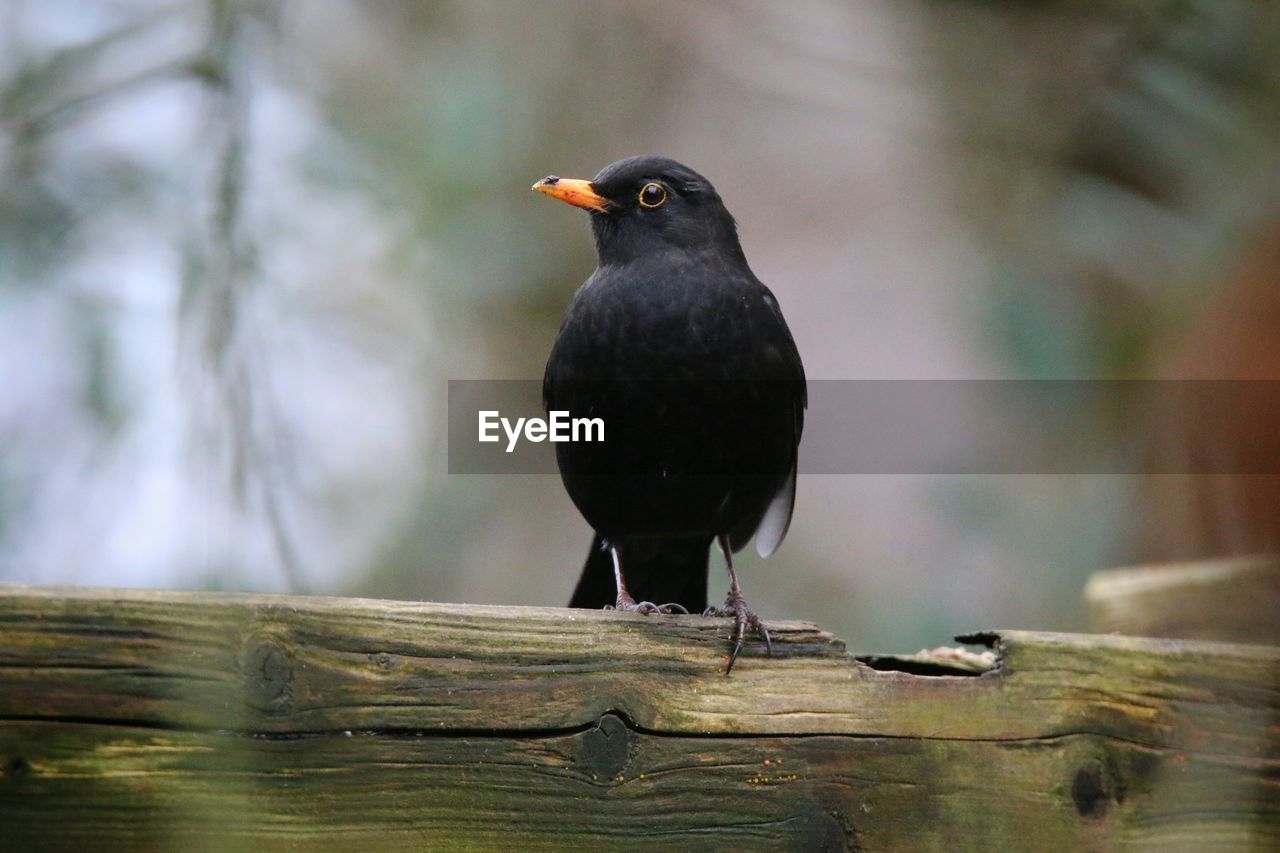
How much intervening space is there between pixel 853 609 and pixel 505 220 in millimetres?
2204

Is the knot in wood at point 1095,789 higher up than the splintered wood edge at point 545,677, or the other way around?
the splintered wood edge at point 545,677

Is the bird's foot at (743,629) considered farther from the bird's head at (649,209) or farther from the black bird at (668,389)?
the bird's head at (649,209)

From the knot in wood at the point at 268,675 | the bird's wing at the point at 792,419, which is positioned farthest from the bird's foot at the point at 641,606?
the knot in wood at the point at 268,675

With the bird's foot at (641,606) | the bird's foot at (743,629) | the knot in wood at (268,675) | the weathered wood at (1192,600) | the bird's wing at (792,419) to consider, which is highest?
the bird's wing at (792,419)

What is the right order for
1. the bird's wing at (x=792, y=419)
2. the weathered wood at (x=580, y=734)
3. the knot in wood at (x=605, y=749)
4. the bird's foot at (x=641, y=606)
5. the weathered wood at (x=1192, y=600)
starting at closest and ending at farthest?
the weathered wood at (x=580, y=734), the knot in wood at (x=605, y=749), the weathered wood at (x=1192, y=600), the bird's foot at (x=641, y=606), the bird's wing at (x=792, y=419)

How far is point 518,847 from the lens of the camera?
2.21 metres

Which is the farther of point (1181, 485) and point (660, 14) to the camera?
point (660, 14)

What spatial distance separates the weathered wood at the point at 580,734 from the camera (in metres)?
1.99

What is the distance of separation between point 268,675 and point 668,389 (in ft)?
4.99

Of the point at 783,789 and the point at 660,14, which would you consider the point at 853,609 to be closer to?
the point at 660,14

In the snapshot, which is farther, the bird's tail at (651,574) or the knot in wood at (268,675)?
the bird's tail at (651,574)

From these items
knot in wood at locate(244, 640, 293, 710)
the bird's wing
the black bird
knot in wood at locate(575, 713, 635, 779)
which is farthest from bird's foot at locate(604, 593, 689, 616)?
knot in wood at locate(244, 640, 293, 710)

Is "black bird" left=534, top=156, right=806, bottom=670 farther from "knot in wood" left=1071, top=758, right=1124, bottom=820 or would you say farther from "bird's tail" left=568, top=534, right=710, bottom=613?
"knot in wood" left=1071, top=758, right=1124, bottom=820

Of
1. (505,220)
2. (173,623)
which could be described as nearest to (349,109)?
(505,220)
